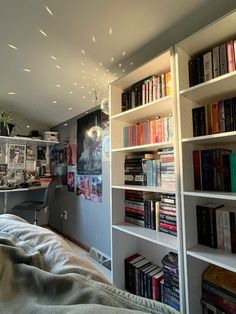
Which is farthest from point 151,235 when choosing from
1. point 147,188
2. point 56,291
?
point 56,291

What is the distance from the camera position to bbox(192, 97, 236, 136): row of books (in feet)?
3.41

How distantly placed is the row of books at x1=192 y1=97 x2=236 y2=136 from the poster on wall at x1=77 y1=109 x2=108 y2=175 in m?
1.23

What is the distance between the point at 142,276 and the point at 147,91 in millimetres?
1452

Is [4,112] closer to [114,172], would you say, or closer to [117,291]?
[114,172]

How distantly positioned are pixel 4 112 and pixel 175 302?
2884 mm

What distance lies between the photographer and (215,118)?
111 cm

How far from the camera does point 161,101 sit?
4.24 ft

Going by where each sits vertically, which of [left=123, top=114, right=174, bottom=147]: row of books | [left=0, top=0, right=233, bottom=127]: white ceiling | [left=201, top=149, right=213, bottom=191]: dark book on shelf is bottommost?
[left=201, top=149, right=213, bottom=191]: dark book on shelf

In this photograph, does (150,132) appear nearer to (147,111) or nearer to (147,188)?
(147,111)

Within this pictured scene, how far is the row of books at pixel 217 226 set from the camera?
3.52 ft

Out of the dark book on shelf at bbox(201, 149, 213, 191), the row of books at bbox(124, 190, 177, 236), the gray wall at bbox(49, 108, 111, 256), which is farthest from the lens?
the gray wall at bbox(49, 108, 111, 256)

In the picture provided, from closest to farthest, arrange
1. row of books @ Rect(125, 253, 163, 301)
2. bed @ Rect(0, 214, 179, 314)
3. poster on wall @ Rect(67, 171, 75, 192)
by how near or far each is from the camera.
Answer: bed @ Rect(0, 214, 179, 314) → row of books @ Rect(125, 253, 163, 301) → poster on wall @ Rect(67, 171, 75, 192)

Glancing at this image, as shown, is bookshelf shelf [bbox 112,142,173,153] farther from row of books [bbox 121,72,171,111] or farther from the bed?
the bed

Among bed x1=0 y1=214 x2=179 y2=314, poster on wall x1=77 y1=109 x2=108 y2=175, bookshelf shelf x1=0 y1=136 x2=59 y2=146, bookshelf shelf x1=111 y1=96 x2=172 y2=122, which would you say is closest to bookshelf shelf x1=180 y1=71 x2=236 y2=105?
bookshelf shelf x1=111 y1=96 x2=172 y2=122
